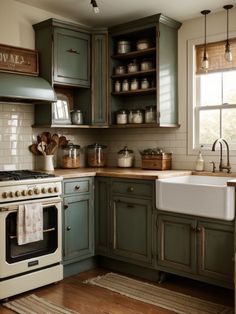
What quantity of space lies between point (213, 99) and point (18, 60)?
2.00m

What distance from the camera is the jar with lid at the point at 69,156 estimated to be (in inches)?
167

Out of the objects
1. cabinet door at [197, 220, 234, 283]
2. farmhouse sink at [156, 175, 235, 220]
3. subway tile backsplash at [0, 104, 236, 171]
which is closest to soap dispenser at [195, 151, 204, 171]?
subway tile backsplash at [0, 104, 236, 171]

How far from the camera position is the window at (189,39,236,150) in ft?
12.7

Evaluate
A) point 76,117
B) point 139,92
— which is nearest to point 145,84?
point 139,92

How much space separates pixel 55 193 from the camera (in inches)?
137

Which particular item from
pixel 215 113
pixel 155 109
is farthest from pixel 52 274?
pixel 215 113

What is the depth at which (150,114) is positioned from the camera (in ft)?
13.5

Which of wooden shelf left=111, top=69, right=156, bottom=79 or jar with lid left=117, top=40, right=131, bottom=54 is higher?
jar with lid left=117, top=40, right=131, bottom=54

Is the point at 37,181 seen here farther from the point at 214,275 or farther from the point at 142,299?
the point at 214,275

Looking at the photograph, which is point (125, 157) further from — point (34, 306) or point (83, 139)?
point (34, 306)

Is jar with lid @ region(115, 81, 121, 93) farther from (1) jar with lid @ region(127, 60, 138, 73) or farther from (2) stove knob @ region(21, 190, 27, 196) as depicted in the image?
(2) stove knob @ region(21, 190, 27, 196)

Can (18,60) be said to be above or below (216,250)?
above

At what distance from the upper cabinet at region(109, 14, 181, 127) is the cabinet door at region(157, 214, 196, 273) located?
3.52ft

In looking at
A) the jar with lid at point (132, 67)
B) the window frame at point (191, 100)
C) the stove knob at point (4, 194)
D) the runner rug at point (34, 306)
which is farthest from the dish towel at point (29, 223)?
the jar with lid at point (132, 67)
